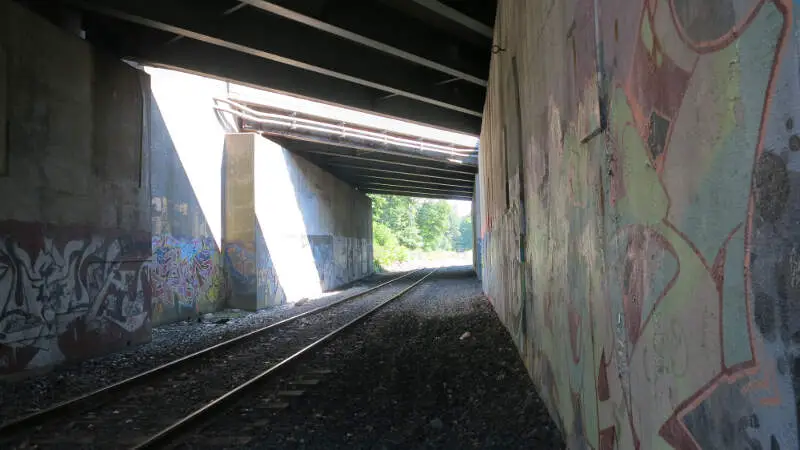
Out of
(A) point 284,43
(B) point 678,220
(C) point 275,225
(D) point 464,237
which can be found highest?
(A) point 284,43

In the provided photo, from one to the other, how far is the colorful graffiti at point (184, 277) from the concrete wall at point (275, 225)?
85 centimetres

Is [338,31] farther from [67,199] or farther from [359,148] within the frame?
[359,148]

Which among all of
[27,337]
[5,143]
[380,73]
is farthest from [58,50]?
[380,73]

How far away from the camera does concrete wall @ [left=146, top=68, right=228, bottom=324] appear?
12.6 meters

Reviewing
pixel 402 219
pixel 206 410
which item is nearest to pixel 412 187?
pixel 206 410

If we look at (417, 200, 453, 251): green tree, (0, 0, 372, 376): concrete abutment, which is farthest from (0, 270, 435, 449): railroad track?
(417, 200, 453, 251): green tree

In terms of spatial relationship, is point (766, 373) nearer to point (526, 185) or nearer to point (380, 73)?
point (526, 185)

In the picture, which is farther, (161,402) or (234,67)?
(234,67)

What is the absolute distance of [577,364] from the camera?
383cm

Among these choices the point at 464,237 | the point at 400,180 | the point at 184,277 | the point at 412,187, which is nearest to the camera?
the point at 184,277

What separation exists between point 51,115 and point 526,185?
23.1 ft

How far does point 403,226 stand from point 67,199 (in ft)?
188

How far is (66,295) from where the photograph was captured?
26.7 feet

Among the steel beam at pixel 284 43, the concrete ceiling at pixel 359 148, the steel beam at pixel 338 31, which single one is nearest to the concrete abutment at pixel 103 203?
the concrete ceiling at pixel 359 148
